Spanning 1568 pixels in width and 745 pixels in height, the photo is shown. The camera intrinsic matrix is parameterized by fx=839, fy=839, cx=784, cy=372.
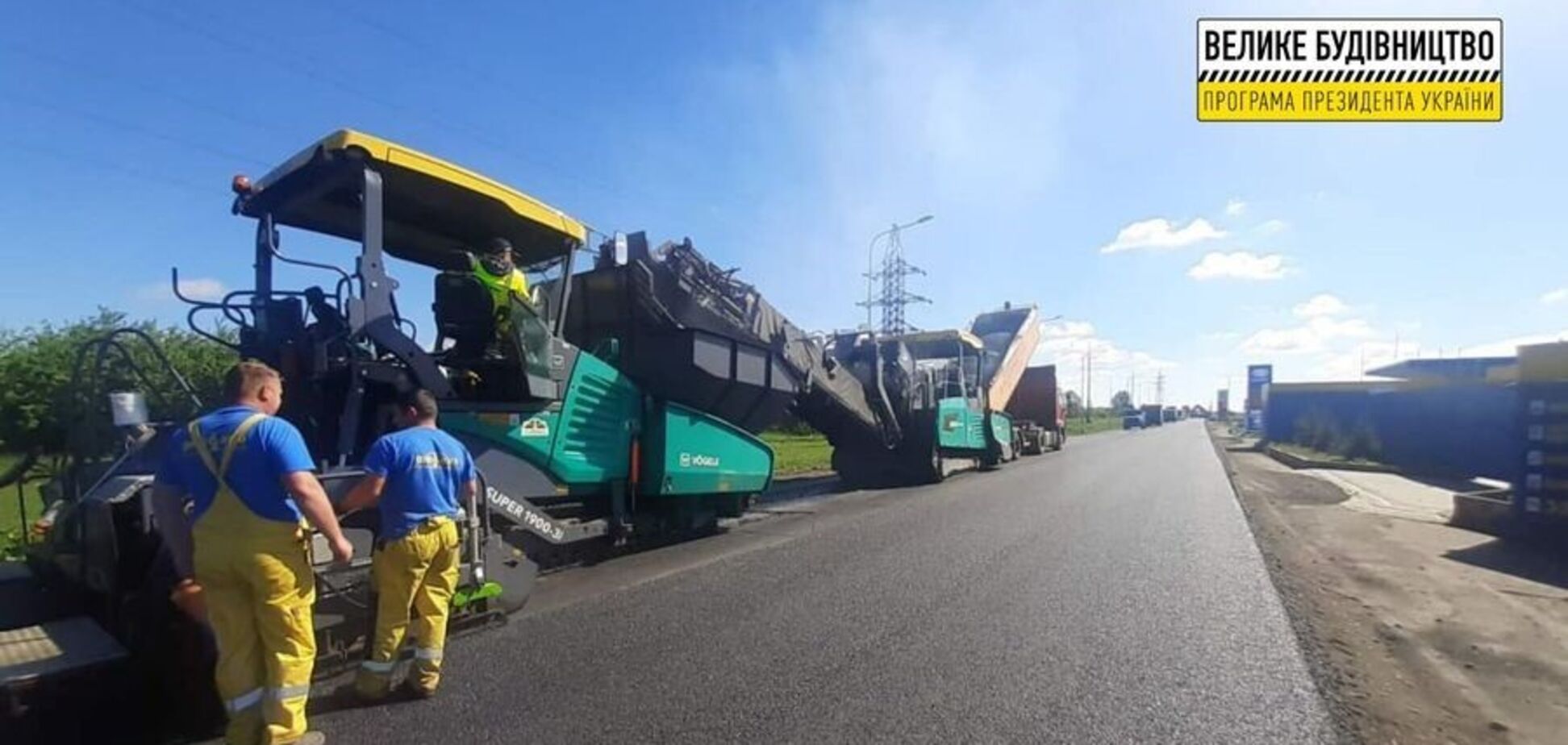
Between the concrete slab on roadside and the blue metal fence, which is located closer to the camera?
the concrete slab on roadside

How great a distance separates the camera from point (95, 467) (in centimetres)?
475

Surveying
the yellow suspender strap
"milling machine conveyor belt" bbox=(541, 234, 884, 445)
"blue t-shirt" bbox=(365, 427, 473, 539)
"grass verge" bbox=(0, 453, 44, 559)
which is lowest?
"grass verge" bbox=(0, 453, 44, 559)

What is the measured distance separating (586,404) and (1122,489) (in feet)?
34.4

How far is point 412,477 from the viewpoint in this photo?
409cm

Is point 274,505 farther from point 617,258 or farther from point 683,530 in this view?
point 683,530

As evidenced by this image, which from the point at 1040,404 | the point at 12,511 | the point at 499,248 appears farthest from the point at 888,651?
the point at 1040,404

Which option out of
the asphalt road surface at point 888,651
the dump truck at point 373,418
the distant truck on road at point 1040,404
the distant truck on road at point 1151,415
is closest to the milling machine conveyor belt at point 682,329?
the dump truck at point 373,418

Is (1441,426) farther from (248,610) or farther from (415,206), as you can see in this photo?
(248,610)

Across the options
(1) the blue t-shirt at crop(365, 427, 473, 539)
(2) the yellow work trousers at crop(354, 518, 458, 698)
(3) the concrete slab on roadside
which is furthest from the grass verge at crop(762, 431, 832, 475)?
(3) the concrete slab on roadside

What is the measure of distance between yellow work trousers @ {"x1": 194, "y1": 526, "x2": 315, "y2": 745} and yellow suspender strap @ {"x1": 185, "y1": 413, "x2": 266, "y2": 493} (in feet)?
0.78

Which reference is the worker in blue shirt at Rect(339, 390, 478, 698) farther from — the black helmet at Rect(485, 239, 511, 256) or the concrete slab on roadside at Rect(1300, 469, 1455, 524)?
the concrete slab on roadside at Rect(1300, 469, 1455, 524)

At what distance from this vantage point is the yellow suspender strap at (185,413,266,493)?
321 cm

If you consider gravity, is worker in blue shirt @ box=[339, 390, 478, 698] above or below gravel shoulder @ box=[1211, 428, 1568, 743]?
above

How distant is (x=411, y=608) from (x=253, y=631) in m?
0.85
